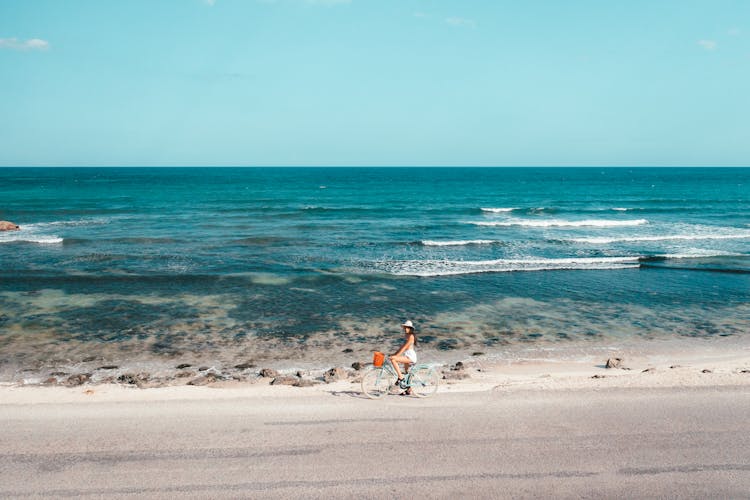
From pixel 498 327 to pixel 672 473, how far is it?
10190mm

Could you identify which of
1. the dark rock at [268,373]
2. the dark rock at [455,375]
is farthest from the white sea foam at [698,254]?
the dark rock at [268,373]

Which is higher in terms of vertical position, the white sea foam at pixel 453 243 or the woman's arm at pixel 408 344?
the white sea foam at pixel 453 243

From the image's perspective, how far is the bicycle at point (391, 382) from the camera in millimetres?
11289

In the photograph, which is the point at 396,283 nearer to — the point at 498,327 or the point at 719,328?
the point at 498,327

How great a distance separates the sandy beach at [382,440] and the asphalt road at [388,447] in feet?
0.09

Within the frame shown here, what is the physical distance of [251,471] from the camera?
8.13 meters

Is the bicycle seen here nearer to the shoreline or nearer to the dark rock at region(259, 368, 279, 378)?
the shoreline

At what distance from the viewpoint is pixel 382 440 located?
9133 mm

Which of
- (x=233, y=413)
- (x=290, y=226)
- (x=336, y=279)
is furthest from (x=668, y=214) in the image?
(x=233, y=413)

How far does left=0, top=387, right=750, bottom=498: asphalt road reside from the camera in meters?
7.71

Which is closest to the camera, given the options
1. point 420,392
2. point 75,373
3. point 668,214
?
point 420,392

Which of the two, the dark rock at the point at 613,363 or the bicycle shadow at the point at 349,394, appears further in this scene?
the dark rock at the point at 613,363

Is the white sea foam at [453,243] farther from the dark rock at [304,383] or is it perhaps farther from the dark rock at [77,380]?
the dark rock at [77,380]

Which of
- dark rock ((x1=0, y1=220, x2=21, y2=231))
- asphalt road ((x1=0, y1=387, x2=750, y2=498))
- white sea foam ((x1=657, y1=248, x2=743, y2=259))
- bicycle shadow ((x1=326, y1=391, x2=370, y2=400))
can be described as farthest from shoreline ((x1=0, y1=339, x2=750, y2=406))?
dark rock ((x1=0, y1=220, x2=21, y2=231))
